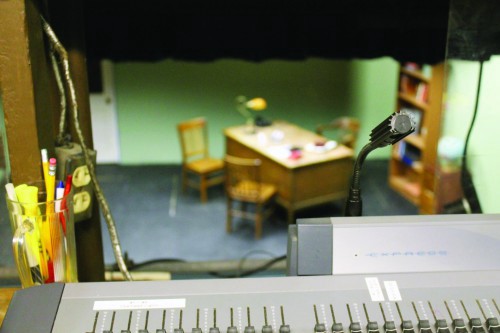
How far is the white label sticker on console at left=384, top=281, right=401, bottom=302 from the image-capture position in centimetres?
101

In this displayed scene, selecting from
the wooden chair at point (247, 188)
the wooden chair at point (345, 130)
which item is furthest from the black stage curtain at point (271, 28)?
the wooden chair at point (345, 130)

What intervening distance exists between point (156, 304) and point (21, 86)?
0.49 metres

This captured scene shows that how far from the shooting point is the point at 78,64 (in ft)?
4.26

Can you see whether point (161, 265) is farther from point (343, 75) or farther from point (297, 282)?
point (343, 75)

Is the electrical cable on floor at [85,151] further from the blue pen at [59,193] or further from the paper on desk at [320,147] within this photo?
the paper on desk at [320,147]

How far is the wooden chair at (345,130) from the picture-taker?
19.8ft

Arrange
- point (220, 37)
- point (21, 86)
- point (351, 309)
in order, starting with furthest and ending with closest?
point (220, 37) → point (21, 86) → point (351, 309)

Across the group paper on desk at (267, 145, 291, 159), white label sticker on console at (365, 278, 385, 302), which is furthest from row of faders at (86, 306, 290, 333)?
paper on desk at (267, 145, 291, 159)

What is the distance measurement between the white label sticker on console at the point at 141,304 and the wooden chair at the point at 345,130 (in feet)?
16.8

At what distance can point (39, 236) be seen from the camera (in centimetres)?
110

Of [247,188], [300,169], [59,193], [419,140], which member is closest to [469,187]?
[59,193]

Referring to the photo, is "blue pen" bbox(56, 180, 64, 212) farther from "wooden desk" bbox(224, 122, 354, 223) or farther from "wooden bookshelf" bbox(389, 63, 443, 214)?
"wooden bookshelf" bbox(389, 63, 443, 214)

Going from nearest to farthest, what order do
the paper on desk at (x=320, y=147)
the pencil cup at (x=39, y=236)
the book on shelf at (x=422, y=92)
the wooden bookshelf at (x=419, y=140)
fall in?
1. the pencil cup at (x=39, y=236)
2. the paper on desk at (x=320, y=147)
3. the wooden bookshelf at (x=419, y=140)
4. the book on shelf at (x=422, y=92)

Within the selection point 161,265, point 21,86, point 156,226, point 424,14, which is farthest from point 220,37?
point 156,226
